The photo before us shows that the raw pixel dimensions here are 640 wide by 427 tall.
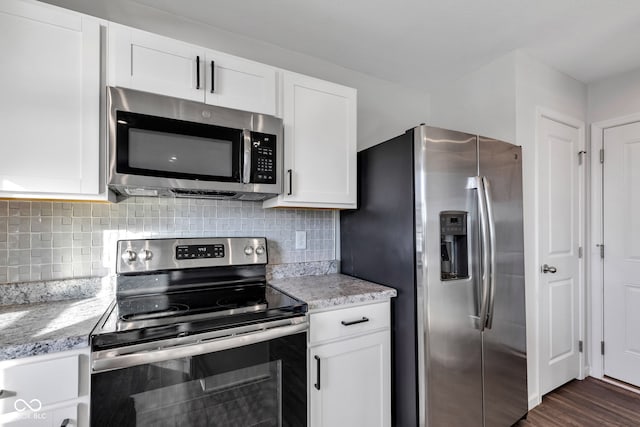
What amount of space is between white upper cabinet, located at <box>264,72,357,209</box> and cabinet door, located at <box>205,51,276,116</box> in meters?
0.10

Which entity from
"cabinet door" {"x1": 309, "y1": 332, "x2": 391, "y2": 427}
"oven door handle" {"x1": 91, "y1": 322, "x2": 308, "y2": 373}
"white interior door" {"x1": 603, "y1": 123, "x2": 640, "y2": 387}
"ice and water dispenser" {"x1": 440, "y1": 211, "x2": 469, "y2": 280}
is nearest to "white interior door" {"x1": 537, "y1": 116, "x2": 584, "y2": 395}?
"white interior door" {"x1": 603, "y1": 123, "x2": 640, "y2": 387}

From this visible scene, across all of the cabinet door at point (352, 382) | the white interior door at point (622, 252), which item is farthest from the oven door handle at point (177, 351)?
the white interior door at point (622, 252)

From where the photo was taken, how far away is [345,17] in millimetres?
1723

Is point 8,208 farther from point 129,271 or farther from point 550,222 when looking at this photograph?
point 550,222

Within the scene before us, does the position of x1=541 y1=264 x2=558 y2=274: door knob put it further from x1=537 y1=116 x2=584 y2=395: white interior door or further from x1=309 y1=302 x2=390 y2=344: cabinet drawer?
x1=309 y1=302 x2=390 y2=344: cabinet drawer

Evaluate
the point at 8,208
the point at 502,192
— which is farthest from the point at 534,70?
the point at 8,208

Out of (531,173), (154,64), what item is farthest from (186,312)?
(531,173)

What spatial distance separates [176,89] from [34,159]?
0.61 m

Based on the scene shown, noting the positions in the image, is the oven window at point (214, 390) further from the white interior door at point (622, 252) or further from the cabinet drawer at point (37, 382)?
the white interior door at point (622, 252)

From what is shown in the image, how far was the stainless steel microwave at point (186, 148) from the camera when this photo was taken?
1.25 m

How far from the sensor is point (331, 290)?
5.27 ft

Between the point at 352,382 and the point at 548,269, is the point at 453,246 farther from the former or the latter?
the point at 548,269

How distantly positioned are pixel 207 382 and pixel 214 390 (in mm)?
46

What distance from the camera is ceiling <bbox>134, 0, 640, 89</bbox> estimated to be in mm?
1622
